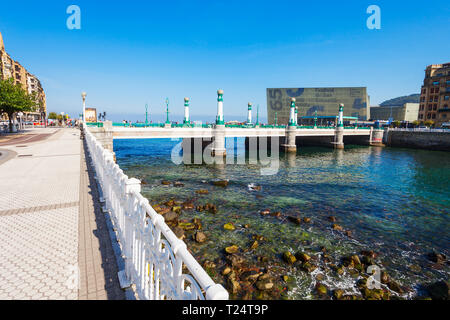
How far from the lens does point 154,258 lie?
2959 millimetres

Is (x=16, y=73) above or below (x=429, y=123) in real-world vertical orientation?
above

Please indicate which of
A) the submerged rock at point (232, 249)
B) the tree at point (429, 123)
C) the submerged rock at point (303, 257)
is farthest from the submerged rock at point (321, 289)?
the tree at point (429, 123)

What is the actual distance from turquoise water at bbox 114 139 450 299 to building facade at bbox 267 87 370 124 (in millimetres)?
81253

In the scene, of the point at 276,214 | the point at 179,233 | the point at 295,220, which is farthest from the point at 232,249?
the point at 276,214

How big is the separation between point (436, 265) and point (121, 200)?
11.0 meters

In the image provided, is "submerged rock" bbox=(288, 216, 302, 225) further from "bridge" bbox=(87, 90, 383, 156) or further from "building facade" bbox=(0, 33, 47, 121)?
"building facade" bbox=(0, 33, 47, 121)

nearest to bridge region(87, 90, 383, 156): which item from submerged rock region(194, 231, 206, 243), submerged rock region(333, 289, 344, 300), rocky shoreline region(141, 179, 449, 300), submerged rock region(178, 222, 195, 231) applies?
submerged rock region(178, 222, 195, 231)

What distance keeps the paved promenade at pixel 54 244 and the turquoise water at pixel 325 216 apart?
4.12 m

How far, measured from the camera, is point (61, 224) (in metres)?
6.00

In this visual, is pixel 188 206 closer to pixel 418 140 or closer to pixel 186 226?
pixel 186 226

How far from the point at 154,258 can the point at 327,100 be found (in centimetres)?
11023

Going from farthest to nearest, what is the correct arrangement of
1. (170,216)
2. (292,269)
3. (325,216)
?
(325,216) → (170,216) → (292,269)

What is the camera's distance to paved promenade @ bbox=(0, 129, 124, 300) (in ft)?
12.1
